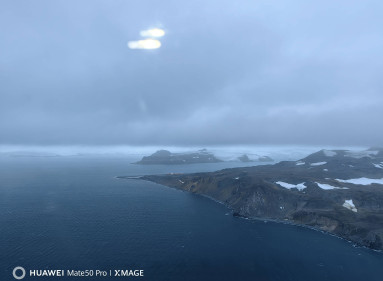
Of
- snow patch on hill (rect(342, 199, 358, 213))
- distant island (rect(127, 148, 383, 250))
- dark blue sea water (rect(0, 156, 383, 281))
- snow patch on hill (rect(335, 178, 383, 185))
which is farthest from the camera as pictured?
snow patch on hill (rect(335, 178, 383, 185))

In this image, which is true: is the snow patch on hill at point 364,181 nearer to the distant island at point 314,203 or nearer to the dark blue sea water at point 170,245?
the distant island at point 314,203

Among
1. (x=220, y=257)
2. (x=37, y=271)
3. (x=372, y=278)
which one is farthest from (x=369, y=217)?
(x=37, y=271)

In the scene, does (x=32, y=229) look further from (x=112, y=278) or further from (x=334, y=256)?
(x=334, y=256)

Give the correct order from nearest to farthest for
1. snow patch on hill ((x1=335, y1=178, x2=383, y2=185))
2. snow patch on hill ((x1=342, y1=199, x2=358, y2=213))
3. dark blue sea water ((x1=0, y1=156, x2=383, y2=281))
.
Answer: dark blue sea water ((x1=0, y1=156, x2=383, y2=281)) → snow patch on hill ((x1=342, y1=199, x2=358, y2=213)) → snow patch on hill ((x1=335, y1=178, x2=383, y2=185))

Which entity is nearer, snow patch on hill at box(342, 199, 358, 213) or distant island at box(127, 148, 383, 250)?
distant island at box(127, 148, 383, 250)

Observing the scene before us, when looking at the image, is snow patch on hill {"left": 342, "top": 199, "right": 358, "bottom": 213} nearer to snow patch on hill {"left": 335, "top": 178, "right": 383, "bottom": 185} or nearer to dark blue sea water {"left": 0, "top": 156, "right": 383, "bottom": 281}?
dark blue sea water {"left": 0, "top": 156, "right": 383, "bottom": 281}

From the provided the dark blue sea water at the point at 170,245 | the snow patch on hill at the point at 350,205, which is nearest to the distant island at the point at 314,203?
the snow patch on hill at the point at 350,205

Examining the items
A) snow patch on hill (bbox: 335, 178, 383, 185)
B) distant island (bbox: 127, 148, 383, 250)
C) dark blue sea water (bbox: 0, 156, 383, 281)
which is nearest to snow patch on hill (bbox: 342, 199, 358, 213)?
distant island (bbox: 127, 148, 383, 250)

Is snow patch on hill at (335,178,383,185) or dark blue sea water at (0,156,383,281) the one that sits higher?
snow patch on hill at (335,178,383,185)
